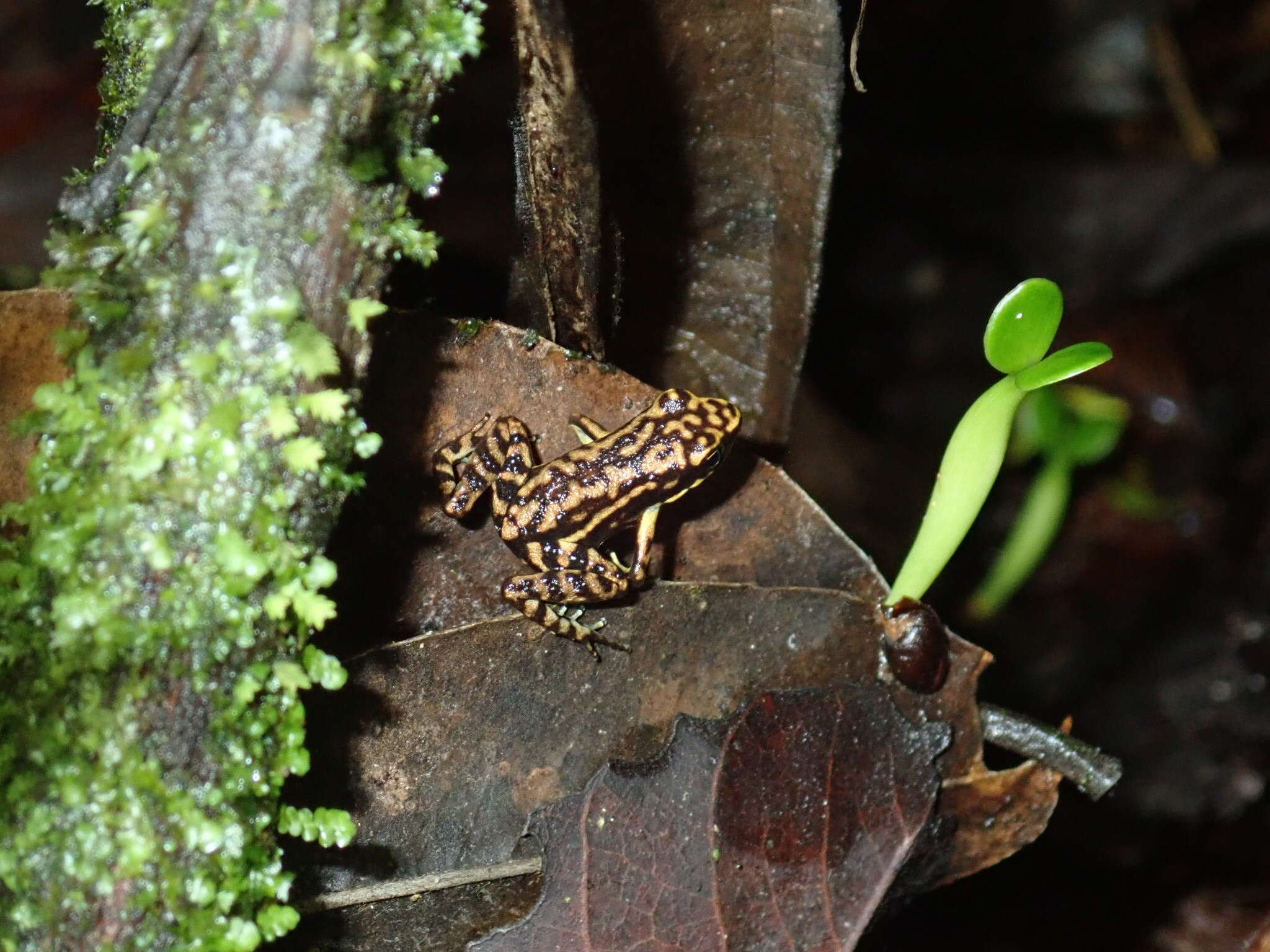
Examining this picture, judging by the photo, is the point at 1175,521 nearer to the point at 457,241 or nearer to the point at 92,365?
the point at 457,241

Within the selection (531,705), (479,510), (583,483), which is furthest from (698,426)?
(531,705)

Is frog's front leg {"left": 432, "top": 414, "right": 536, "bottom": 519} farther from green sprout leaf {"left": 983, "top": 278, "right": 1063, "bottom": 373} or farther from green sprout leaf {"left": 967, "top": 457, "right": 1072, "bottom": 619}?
green sprout leaf {"left": 967, "top": 457, "right": 1072, "bottom": 619}

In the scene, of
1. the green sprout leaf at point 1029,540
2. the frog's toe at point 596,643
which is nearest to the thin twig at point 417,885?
the frog's toe at point 596,643

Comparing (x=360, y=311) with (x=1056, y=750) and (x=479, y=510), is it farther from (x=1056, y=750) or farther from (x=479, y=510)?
Result: (x=1056, y=750)

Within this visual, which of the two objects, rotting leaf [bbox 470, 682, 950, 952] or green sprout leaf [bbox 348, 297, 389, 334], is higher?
green sprout leaf [bbox 348, 297, 389, 334]

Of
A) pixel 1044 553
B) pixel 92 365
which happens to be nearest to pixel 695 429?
pixel 92 365

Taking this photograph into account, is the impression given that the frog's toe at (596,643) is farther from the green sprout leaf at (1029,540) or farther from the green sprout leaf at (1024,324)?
the green sprout leaf at (1029,540)

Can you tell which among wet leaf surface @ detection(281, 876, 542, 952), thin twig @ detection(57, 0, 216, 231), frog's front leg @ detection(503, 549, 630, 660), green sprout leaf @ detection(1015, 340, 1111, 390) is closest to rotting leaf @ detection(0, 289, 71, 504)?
thin twig @ detection(57, 0, 216, 231)

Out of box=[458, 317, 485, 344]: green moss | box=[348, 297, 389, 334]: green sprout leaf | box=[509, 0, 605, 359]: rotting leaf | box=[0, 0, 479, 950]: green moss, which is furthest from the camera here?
box=[458, 317, 485, 344]: green moss
